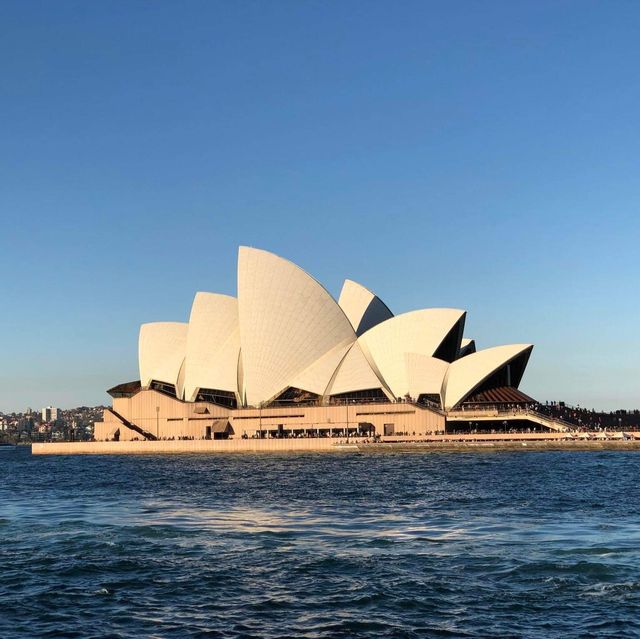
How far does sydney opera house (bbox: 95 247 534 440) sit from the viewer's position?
281 ft

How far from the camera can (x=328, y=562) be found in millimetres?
18953

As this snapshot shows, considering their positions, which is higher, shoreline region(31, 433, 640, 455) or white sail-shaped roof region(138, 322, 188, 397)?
white sail-shaped roof region(138, 322, 188, 397)

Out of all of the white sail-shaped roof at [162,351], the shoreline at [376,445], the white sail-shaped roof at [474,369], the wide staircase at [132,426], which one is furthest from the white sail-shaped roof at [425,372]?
the wide staircase at [132,426]

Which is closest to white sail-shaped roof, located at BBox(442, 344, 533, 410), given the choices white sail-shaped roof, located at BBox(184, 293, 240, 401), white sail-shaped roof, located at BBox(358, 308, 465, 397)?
white sail-shaped roof, located at BBox(358, 308, 465, 397)

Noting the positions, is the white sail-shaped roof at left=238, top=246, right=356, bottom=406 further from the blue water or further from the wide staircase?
the blue water

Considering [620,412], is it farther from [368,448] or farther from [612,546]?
[612,546]

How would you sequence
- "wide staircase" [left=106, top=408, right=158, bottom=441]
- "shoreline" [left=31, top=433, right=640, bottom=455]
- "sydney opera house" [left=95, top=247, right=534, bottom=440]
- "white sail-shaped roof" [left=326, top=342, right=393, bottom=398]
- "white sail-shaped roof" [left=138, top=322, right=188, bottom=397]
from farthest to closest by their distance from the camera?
"white sail-shaped roof" [left=138, top=322, right=188, bottom=397], "wide staircase" [left=106, top=408, right=158, bottom=441], "white sail-shaped roof" [left=326, top=342, right=393, bottom=398], "sydney opera house" [left=95, top=247, right=534, bottom=440], "shoreline" [left=31, top=433, right=640, bottom=455]

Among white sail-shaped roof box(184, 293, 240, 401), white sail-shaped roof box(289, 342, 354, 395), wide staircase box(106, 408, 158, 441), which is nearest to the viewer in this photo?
white sail-shaped roof box(289, 342, 354, 395)

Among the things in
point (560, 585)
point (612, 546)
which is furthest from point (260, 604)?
point (612, 546)

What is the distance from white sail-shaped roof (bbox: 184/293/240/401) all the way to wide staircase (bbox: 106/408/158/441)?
344 inches

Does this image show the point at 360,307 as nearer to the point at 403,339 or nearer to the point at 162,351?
the point at 403,339

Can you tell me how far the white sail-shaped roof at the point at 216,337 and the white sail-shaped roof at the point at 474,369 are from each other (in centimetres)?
2567

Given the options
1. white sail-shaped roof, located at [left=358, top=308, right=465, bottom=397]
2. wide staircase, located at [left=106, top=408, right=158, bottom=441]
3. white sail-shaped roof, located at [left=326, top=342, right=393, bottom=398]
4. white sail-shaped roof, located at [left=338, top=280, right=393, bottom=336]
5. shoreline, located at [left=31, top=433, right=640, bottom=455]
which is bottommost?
shoreline, located at [left=31, top=433, right=640, bottom=455]

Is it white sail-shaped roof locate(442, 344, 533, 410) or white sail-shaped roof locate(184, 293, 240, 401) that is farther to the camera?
white sail-shaped roof locate(184, 293, 240, 401)
